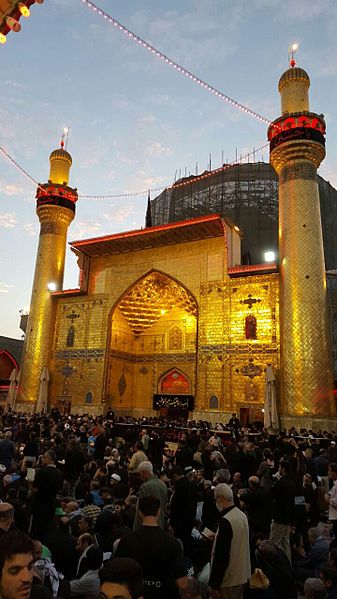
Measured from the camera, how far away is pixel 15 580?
70.1 inches

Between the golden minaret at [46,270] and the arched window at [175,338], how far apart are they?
6355 millimetres

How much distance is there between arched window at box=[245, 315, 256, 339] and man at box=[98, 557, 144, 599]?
672 inches

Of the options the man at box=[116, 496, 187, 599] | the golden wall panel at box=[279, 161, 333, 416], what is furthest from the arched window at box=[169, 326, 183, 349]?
the man at box=[116, 496, 187, 599]

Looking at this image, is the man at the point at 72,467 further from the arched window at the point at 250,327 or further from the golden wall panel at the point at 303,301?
the arched window at the point at 250,327

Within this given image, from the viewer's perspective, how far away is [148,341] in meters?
25.1

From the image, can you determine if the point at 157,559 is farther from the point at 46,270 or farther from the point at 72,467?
the point at 46,270

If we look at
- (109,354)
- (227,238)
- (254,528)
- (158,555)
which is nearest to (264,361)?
(227,238)

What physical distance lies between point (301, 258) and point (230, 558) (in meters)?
15.1

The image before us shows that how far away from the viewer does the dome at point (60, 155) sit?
25766 mm

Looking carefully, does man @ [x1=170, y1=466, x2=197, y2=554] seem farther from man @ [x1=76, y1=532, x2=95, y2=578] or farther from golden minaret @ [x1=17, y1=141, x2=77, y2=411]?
golden minaret @ [x1=17, y1=141, x2=77, y2=411]

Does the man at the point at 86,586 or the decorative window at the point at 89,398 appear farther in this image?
the decorative window at the point at 89,398

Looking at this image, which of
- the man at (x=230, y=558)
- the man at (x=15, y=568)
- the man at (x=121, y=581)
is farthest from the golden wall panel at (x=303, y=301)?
the man at (x=15, y=568)

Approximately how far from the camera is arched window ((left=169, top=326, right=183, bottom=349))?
2403cm

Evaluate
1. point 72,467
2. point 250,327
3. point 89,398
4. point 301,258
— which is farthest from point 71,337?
point 72,467
